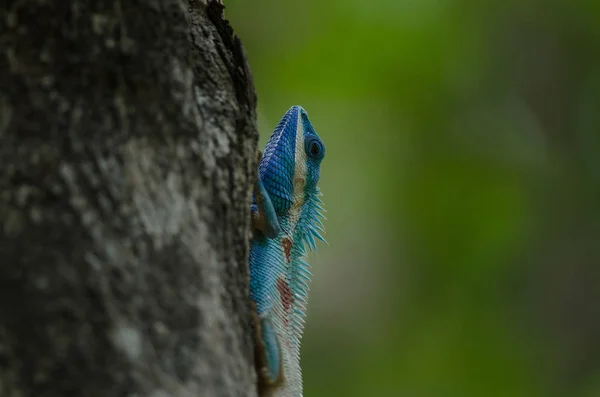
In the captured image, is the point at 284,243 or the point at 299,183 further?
the point at 299,183

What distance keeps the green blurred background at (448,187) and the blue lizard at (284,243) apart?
5272mm

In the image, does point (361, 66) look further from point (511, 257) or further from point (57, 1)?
point (57, 1)

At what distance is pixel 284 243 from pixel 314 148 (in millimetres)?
515

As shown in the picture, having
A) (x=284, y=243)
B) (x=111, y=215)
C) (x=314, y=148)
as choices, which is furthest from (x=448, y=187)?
(x=111, y=215)

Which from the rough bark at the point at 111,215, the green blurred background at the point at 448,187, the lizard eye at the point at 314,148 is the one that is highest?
the rough bark at the point at 111,215

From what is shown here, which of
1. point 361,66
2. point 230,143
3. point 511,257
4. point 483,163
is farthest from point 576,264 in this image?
point 230,143

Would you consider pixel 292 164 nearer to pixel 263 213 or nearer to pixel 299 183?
pixel 299 183

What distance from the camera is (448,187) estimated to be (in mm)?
10055

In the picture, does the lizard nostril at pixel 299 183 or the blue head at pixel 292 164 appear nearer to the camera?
Answer: the blue head at pixel 292 164

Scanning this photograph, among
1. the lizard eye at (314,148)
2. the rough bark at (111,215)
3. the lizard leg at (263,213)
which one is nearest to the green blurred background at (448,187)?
the lizard eye at (314,148)

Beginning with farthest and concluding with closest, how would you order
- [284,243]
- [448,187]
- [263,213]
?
1. [448,187]
2. [284,243]
3. [263,213]

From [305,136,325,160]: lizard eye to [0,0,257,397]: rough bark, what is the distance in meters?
1.47

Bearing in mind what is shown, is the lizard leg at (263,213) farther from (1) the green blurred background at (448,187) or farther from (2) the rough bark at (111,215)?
(1) the green blurred background at (448,187)

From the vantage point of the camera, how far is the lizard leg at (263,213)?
3223mm
